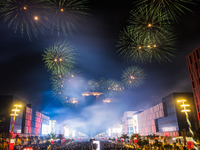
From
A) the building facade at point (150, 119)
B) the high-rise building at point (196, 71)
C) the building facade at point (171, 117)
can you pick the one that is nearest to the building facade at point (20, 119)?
the building facade at point (171, 117)

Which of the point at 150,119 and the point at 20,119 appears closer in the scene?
the point at 20,119

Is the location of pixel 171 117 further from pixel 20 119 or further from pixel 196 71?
pixel 20 119

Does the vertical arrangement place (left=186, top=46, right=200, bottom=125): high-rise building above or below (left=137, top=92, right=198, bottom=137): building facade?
above

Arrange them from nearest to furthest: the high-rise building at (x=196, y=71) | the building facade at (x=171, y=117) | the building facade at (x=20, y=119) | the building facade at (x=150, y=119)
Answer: the high-rise building at (x=196, y=71), the building facade at (x=171, y=117), the building facade at (x=20, y=119), the building facade at (x=150, y=119)

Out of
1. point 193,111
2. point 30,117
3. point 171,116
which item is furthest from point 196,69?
point 30,117

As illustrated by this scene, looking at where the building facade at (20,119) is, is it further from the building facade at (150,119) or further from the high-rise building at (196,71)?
the high-rise building at (196,71)

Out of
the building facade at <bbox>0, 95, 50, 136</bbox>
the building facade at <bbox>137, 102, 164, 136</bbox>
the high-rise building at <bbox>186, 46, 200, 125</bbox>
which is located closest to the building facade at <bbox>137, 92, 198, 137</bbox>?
the building facade at <bbox>137, 102, 164, 136</bbox>

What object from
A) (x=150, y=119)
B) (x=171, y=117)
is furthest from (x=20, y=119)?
(x=171, y=117)

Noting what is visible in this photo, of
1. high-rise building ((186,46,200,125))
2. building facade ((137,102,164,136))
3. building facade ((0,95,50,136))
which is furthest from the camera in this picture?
building facade ((137,102,164,136))

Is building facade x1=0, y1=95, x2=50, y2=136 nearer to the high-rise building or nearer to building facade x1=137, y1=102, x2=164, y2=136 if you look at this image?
building facade x1=137, y1=102, x2=164, y2=136

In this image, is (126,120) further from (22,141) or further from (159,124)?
(22,141)

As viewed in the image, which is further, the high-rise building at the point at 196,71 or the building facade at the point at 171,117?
Result: the building facade at the point at 171,117
